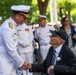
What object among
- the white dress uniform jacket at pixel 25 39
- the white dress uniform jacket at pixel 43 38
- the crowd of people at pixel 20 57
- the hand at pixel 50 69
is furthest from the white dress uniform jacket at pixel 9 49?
the white dress uniform jacket at pixel 43 38

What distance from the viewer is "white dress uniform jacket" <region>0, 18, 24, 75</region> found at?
5559mm

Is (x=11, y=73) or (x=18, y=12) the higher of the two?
(x=18, y=12)

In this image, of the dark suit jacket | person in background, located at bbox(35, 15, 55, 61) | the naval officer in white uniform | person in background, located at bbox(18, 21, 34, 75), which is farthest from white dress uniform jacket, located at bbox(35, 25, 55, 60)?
the dark suit jacket

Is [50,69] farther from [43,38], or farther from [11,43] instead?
[43,38]

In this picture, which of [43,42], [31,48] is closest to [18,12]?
[31,48]

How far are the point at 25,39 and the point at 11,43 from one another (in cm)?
338

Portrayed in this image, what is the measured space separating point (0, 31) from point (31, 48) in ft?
11.8

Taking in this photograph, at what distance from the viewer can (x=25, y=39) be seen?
8945 mm

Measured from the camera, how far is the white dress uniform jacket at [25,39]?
8.89m

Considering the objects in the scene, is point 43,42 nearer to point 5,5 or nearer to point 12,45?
point 12,45

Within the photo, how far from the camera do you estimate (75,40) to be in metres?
9.19

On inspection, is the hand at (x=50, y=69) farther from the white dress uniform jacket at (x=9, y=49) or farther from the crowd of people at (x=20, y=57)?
the white dress uniform jacket at (x=9, y=49)

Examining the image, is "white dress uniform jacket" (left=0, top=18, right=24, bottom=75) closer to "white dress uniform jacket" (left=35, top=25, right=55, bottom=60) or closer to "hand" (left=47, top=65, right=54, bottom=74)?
"hand" (left=47, top=65, right=54, bottom=74)

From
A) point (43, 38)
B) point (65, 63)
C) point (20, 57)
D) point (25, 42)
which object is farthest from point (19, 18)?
point (43, 38)
